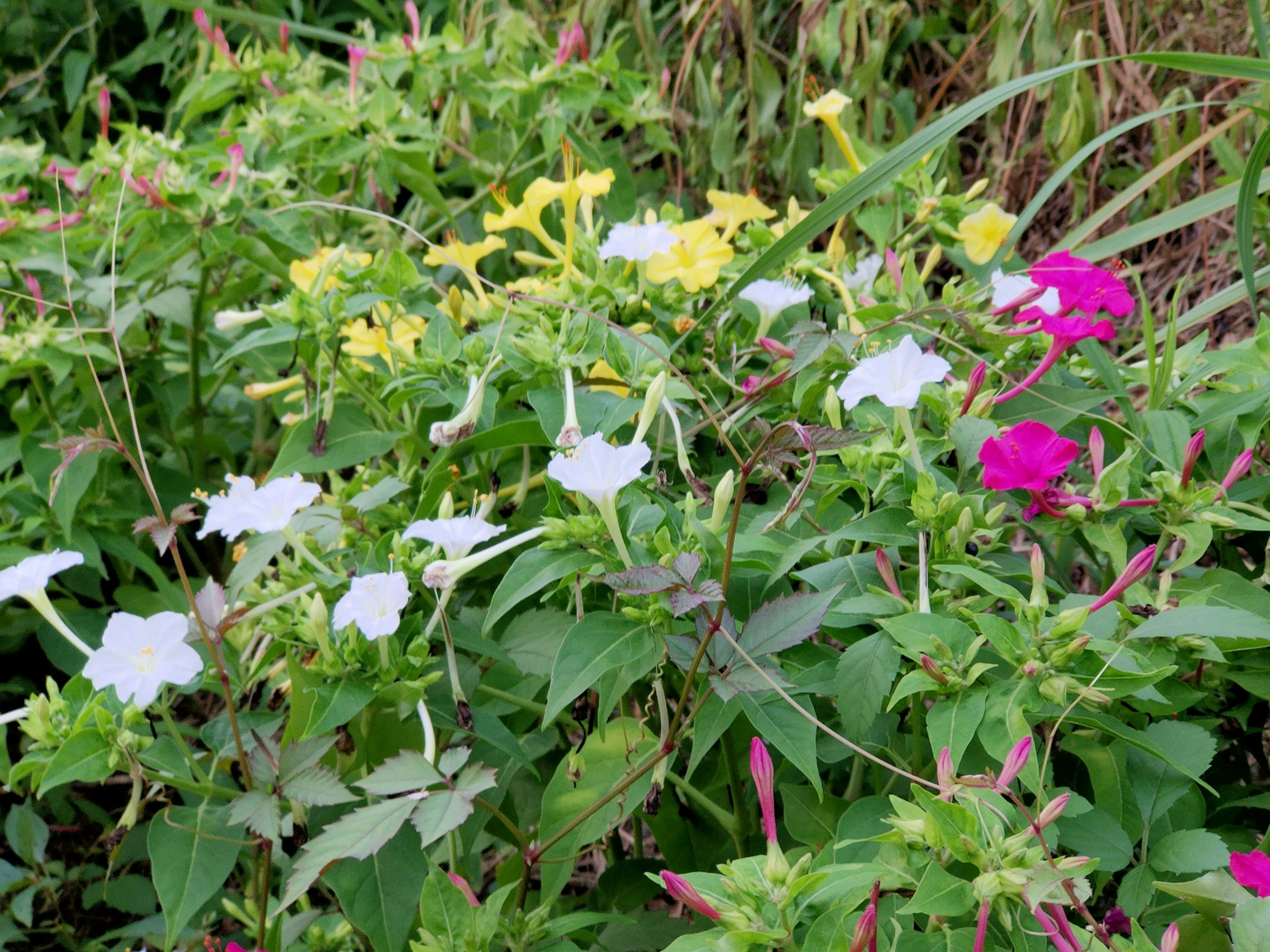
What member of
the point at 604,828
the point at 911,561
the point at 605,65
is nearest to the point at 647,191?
the point at 605,65

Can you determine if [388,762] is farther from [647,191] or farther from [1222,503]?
[647,191]

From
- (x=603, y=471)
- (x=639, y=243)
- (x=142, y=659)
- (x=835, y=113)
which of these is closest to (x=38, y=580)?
(x=142, y=659)

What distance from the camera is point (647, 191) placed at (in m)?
2.07

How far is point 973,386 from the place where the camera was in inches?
32.2

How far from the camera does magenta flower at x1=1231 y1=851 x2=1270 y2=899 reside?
64 centimetres

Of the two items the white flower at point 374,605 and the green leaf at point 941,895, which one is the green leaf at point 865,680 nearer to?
the green leaf at point 941,895

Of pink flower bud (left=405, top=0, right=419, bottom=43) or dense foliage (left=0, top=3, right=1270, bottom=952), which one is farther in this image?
pink flower bud (left=405, top=0, right=419, bottom=43)

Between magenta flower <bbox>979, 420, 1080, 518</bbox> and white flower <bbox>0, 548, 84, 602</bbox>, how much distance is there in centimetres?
72

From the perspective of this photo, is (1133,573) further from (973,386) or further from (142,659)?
(142,659)

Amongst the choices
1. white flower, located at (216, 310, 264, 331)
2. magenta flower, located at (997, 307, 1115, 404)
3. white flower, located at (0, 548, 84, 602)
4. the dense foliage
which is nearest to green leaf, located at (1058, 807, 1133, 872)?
the dense foliage

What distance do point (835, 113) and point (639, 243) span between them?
1.15 feet

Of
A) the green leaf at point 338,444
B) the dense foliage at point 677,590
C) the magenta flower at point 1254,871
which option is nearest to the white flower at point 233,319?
the dense foliage at point 677,590

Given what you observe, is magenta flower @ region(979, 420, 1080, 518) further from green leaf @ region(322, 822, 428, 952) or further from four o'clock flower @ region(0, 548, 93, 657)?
four o'clock flower @ region(0, 548, 93, 657)

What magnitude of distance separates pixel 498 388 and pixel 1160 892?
673 mm
